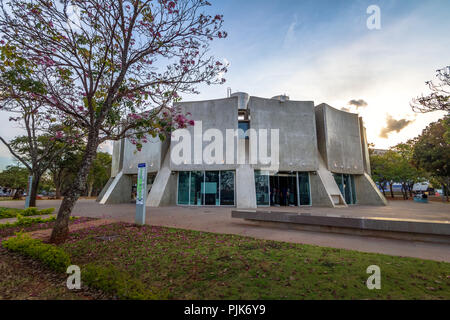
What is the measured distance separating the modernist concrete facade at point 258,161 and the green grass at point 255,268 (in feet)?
37.2

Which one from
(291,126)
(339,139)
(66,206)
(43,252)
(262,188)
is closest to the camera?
(43,252)

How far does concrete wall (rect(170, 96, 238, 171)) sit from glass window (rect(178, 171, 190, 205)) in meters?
0.89

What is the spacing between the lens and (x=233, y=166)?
18.3 metres

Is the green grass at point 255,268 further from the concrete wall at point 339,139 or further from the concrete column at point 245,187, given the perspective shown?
the concrete wall at point 339,139

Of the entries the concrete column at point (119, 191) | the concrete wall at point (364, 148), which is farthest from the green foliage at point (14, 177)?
the concrete wall at point (364, 148)

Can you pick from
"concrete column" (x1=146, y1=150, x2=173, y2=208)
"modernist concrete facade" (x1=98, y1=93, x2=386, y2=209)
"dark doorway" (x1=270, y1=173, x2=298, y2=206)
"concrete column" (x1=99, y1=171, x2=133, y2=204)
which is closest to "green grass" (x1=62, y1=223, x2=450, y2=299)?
"concrete column" (x1=146, y1=150, x2=173, y2=208)

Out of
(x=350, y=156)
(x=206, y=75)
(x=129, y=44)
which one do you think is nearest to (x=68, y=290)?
(x=206, y=75)

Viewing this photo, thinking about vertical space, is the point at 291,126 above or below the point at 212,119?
below

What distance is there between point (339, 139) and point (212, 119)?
13285 millimetres

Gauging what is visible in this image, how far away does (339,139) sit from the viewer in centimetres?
2117

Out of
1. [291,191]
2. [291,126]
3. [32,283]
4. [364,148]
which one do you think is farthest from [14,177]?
[364,148]

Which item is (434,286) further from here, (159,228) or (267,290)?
(159,228)

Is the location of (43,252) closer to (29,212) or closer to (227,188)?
(29,212)
